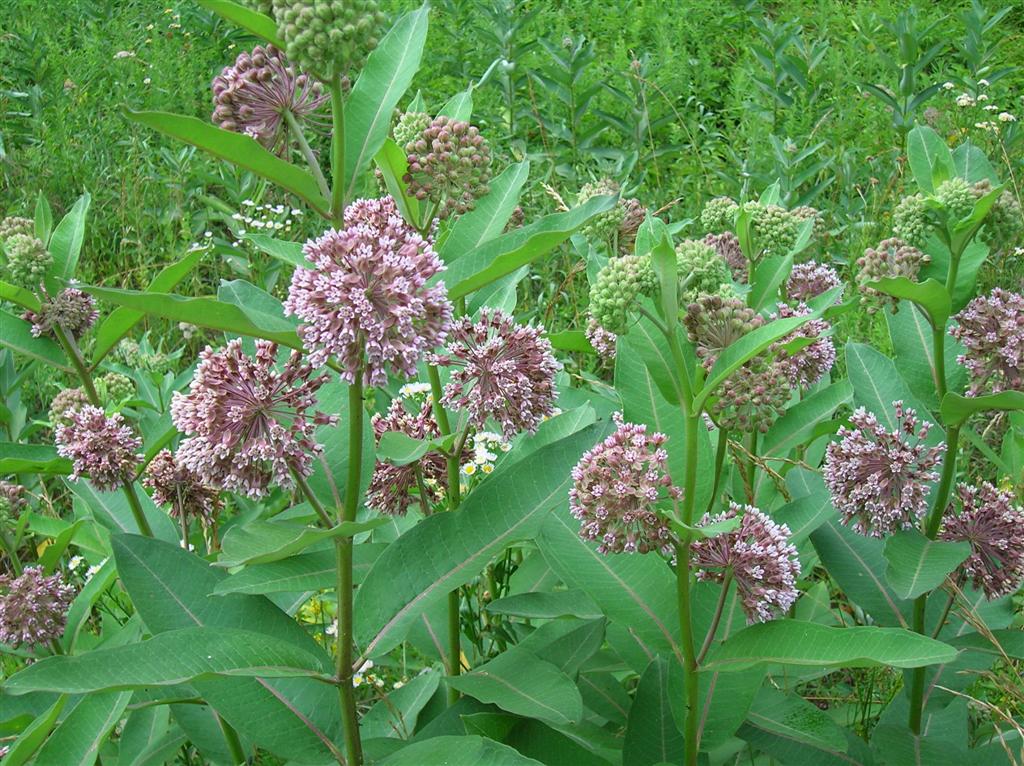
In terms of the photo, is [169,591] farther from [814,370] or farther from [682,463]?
[814,370]

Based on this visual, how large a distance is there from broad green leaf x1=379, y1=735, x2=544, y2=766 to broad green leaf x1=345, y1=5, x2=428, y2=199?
0.89 meters

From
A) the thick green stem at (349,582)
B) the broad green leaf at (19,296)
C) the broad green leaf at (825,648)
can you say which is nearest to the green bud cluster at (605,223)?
the thick green stem at (349,582)

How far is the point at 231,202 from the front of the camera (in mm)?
6176

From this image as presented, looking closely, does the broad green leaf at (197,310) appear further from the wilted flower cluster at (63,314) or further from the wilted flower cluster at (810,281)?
the wilted flower cluster at (810,281)

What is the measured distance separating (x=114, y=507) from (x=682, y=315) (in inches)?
61.7

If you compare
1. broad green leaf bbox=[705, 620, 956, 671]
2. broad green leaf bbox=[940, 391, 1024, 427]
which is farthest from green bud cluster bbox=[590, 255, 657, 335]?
broad green leaf bbox=[940, 391, 1024, 427]

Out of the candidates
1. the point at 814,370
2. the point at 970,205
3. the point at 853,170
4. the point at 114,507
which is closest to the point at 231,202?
the point at 853,170

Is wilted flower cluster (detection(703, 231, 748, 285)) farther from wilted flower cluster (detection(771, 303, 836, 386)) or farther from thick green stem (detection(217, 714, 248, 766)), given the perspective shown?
thick green stem (detection(217, 714, 248, 766))

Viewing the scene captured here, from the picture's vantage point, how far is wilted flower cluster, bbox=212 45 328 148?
1.78 metres

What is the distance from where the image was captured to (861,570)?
2.33 meters

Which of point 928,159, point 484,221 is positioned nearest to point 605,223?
point 484,221

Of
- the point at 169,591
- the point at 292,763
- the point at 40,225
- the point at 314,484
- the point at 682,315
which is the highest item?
the point at 40,225

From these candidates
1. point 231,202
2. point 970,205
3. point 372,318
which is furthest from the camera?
point 231,202

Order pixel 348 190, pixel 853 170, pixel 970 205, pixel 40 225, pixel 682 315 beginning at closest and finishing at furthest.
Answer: pixel 348 190, pixel 682 315, pixel 970 205, pixel 40 225, pixel 853 170
